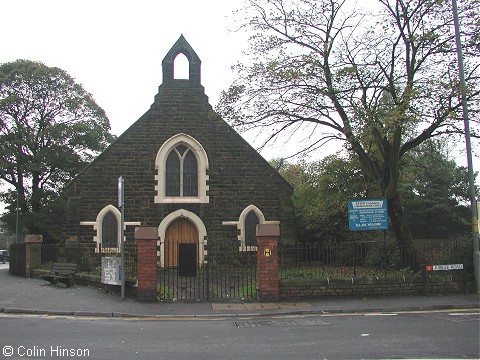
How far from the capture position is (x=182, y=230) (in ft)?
67.8

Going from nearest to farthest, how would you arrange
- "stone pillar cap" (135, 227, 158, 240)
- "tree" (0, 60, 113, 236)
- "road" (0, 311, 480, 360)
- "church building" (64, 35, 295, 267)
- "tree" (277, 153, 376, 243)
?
"road" (0, 311, 480, 360) < "stone pillar cap" (135, 227, 158, 240) < "church building" (64, 35, 295, 267) < "tree" (277, 153, 376, 243) < "tree" (0, 60, 113, 236)

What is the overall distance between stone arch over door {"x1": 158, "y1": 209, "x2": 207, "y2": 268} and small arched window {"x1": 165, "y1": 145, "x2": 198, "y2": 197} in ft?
3.36

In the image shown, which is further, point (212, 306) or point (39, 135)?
point (39, 135)

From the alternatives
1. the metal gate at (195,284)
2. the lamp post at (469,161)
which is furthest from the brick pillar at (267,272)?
the lamp post at (469,161)

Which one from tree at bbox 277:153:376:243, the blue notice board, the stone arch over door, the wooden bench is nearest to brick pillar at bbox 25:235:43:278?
Result: the wooden bench

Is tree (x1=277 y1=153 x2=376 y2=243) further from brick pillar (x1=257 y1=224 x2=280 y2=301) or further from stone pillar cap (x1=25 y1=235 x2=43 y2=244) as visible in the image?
stone pillar cap (x1=25 y1=235 x2=43 y2=244)

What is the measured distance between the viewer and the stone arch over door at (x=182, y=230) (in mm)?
20172

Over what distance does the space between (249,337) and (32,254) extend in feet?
50.0

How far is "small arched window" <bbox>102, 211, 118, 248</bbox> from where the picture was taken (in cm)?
1992

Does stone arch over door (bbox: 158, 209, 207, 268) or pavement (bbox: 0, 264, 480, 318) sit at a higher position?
stone arch over door (bbox: 158, 209, 207, 268)

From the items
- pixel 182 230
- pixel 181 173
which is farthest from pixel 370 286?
pixel 181 173

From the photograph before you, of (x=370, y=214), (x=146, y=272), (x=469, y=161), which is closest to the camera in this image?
(x=146, y=272)

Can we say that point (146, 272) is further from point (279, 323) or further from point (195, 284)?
point (279, 323)

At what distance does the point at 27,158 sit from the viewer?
1395 inches
